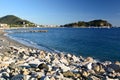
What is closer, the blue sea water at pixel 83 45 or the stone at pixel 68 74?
the stone at pixel 68 74

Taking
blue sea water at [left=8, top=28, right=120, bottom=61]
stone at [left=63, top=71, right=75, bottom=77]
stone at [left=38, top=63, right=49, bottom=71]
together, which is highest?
stone at [left=38, top=63, right=49, bottom=71]

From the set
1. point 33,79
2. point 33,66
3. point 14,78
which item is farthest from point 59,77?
point 33,66

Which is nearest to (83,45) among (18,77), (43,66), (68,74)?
(43,66)

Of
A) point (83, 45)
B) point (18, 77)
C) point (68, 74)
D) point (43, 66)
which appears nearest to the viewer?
point (18, 77)

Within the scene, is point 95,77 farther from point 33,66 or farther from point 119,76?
point 33,66

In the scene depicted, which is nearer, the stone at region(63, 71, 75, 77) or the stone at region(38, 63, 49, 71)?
the stone at region(63, 71, 75, 77)

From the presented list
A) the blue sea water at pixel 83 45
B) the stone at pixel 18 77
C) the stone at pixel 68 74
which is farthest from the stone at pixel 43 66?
the blue sea water at pixel 83 45

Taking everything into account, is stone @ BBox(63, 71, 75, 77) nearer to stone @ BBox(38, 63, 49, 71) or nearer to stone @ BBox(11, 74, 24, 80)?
stone @ BBox(38, 63, 49, 71)

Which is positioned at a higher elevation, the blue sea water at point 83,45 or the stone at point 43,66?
the stone at point 43,66

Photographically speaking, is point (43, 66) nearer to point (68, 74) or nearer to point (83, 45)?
point (68, 74)

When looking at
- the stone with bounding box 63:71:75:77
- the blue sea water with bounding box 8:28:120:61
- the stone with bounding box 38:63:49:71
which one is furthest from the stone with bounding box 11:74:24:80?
the blue sea water with bounding box 8:28:120:61

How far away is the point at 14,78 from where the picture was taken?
12484 mm

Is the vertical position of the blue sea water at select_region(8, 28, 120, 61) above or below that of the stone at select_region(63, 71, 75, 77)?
below

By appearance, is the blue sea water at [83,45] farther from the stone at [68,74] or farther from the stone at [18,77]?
the stone at [18,77]
